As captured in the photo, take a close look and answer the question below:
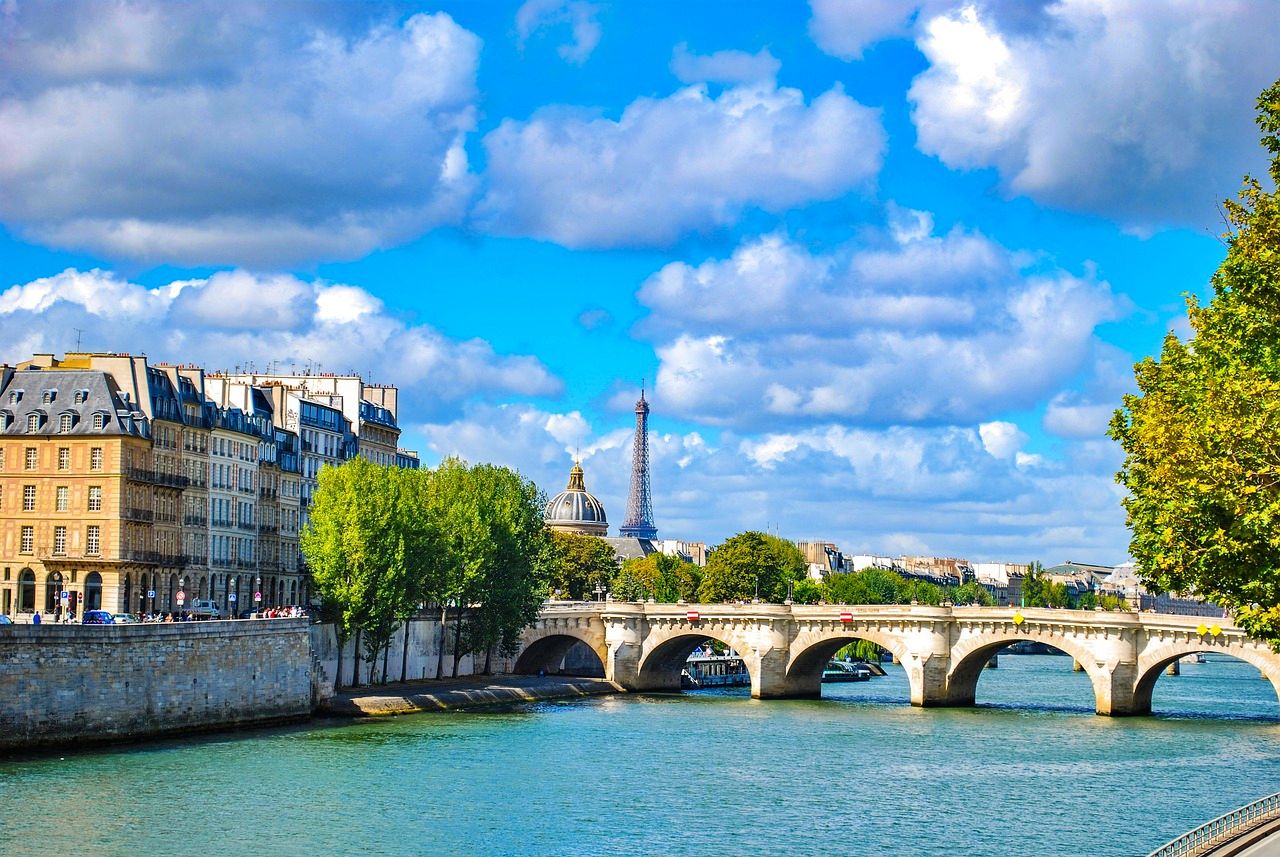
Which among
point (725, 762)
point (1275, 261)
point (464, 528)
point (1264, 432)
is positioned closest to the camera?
point (1264, 432)

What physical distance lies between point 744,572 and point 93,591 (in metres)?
60.9

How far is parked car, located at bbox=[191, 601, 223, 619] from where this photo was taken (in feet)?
263

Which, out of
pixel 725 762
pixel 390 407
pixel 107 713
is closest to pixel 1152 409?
pixel 725 762

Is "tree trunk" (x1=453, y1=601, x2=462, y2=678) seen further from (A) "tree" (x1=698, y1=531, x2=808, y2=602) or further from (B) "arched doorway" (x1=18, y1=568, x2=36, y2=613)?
(A) "tree" (x1=698, y1=531, x2=808, y2=602)

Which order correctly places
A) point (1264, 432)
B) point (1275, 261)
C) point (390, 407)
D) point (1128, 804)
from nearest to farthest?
point (1264, 432) → point (1275, 261) → point (1128, 804) → point (390, 407)

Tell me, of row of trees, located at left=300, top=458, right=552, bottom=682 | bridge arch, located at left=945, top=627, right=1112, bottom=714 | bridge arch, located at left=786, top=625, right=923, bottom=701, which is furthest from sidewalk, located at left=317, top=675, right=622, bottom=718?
bridge arch, located at left=945, top=627, right=1112, bottom=714

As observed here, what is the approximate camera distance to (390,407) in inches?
4569

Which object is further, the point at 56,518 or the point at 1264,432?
the point at 56,518

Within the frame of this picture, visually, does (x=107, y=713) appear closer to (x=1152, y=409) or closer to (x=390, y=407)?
(x=1152, y=409)

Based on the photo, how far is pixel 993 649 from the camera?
301 feet

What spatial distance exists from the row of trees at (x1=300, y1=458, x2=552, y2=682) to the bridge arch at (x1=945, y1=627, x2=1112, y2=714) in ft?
72.8

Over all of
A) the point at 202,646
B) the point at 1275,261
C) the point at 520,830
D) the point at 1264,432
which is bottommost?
the point at 520,830

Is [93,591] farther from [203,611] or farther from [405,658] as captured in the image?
[405,658]

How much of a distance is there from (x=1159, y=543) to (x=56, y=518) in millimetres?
55408
